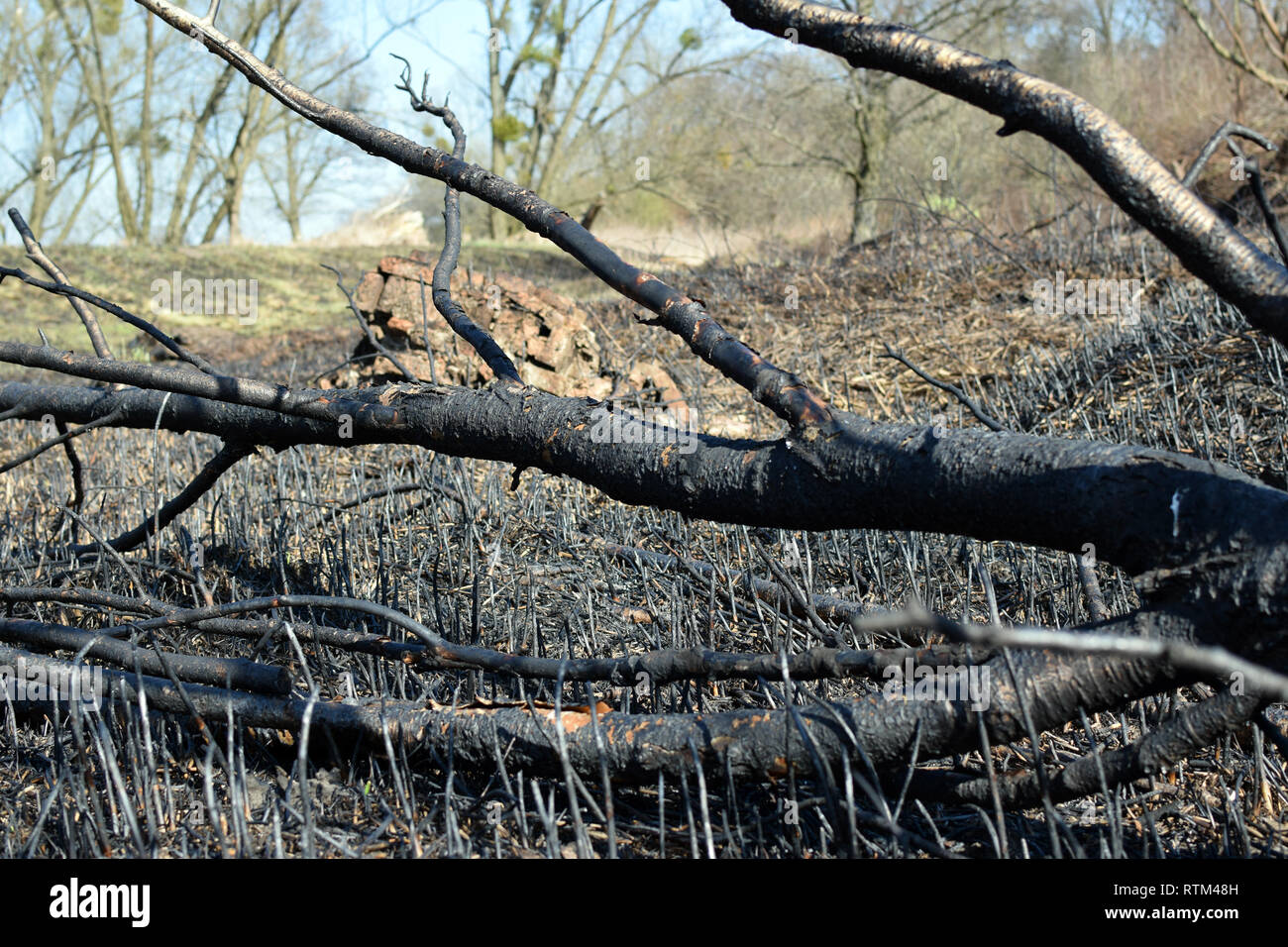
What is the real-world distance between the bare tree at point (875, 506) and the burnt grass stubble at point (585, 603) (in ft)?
0.28

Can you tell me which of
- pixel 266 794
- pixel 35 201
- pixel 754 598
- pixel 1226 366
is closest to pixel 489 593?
pixel 754 598

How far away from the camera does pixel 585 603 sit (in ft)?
10.2

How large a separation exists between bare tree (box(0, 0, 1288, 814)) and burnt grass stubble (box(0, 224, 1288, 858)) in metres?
0.08

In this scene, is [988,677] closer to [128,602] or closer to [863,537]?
[863,537]

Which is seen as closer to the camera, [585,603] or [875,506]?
[875,506]

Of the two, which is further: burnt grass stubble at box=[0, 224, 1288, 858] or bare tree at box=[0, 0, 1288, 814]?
burnt grass stubble at box=[0, 224, 1288, 858]

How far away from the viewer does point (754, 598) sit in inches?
111

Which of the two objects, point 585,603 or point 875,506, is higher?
point 585,603

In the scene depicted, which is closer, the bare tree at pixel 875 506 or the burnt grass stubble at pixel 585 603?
the bare tree at pixel 875 506

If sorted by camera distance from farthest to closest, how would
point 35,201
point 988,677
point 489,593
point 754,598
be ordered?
point 35,201 → point 489,593 → point 754,598 → point 988,677

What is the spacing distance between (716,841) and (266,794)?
3.16 ft

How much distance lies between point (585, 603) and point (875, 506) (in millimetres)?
1440

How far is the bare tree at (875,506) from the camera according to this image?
5.30 feet

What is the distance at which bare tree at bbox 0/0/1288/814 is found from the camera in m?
1.62
